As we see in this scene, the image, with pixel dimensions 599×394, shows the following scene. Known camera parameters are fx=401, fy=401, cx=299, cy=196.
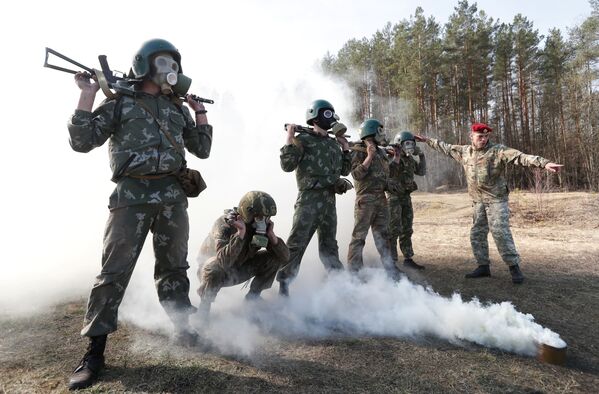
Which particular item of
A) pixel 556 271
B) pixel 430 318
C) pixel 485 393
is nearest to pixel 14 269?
pixel 430 318

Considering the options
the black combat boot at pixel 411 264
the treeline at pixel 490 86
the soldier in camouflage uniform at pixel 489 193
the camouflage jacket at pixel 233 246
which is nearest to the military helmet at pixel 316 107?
the camouflage jacket at pixel 233 246

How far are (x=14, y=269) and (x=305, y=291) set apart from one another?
15.2 ft

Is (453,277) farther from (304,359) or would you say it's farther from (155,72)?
(155,72)

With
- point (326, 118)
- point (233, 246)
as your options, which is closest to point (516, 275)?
point (326, 118)

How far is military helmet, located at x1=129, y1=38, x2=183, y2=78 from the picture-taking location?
343 centimetres

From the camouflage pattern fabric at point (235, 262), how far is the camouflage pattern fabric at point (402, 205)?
3.55 metres

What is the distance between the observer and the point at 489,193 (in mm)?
6445

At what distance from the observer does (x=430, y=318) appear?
4.11 metres

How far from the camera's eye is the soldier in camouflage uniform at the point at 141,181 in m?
3.09

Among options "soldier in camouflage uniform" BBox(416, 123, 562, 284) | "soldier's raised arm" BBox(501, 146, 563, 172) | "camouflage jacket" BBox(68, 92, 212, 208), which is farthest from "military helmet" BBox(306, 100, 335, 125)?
"soldier's raised arm" BBox(501, 146, 563, 172)

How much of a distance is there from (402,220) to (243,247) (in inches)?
169

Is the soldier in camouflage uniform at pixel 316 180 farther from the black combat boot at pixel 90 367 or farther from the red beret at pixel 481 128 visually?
the red beret at pixel 481 128

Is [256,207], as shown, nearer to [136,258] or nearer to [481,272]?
[136,258]

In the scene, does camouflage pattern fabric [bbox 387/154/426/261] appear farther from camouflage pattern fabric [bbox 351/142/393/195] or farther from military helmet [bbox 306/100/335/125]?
military helmet [bbox 306/100/335/125]
